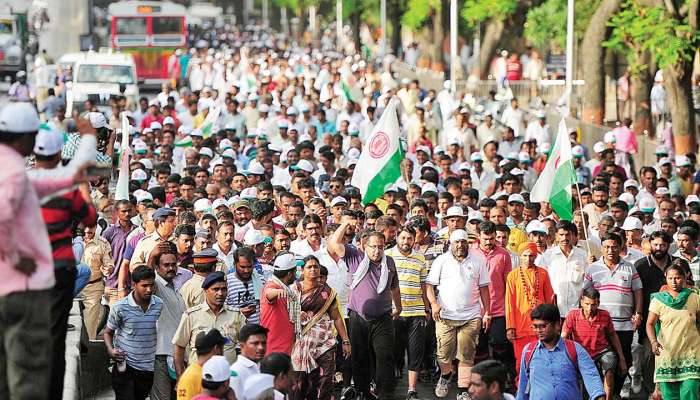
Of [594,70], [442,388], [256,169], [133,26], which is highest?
[133,26]

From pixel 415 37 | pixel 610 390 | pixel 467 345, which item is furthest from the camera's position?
pixel 415 37

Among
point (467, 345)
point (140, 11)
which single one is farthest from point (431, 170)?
point (140, 11)

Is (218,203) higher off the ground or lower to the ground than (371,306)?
higher

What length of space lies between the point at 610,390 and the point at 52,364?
6326 millimetres

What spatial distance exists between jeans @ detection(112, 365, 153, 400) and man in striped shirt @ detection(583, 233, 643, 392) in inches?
157

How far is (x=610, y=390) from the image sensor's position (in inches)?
531

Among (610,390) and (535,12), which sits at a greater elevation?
(535,12)

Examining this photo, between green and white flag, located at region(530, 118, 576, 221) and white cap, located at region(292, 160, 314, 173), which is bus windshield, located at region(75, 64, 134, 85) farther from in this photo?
green and white flag, located at region(530, 118, 576, 221)

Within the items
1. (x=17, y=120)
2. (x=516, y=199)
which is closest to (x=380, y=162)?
(x=516, y=199)

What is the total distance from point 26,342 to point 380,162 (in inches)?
385

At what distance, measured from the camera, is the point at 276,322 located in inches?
486

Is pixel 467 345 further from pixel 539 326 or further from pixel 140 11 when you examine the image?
pixel 140 11

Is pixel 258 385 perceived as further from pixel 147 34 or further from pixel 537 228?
pixel 147 34

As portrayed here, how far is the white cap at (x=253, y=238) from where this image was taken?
13.9m
